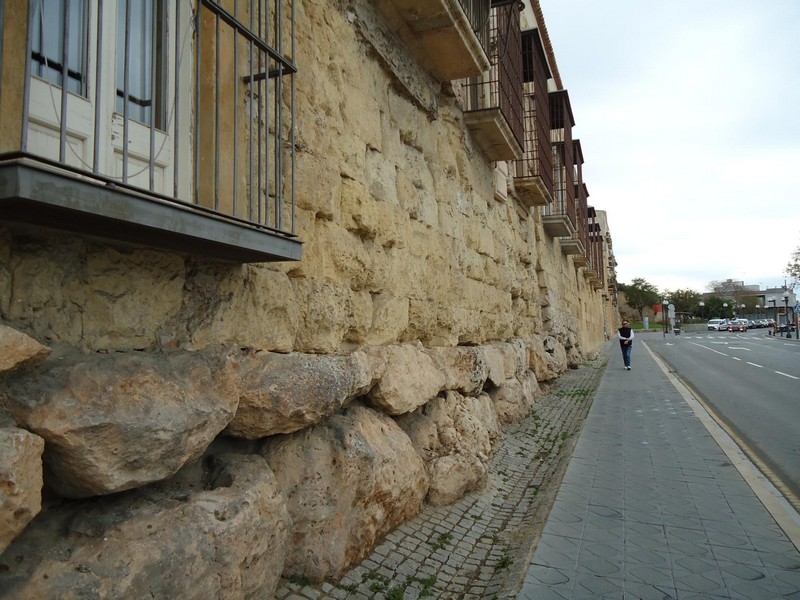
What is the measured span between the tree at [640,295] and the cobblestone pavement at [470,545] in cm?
7884

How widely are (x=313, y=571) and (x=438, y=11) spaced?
3.82m

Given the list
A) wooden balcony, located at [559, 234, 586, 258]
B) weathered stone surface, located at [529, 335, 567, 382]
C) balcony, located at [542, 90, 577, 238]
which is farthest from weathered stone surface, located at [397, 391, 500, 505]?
wooden balcony, located at [559, 234, 586, 258]

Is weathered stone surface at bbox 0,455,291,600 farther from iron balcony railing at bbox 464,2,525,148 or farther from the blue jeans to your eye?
the blue jeans

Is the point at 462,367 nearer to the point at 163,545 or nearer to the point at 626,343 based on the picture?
the point at 163,545

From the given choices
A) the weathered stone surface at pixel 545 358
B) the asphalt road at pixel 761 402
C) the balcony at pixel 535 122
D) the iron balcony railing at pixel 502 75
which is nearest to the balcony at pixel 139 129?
the iron balcony railing at pixel 502 75

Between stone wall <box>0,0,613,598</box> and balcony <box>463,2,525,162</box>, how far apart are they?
73 centimetres

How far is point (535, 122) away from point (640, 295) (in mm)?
75234

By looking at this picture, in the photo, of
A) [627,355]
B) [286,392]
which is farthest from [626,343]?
[286,392]

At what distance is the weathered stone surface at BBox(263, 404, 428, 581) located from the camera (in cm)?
273

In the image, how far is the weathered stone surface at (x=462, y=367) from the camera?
4.63 m

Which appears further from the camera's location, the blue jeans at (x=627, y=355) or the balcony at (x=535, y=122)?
the blue jeans at (x=627, y=355)

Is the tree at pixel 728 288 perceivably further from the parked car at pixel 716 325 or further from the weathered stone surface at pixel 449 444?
the weathered stone surface at pixel 449 444

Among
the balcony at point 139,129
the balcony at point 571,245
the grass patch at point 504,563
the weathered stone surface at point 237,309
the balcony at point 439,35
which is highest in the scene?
the balcony at point 439,35

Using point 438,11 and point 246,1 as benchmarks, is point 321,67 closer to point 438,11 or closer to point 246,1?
point 246,1
